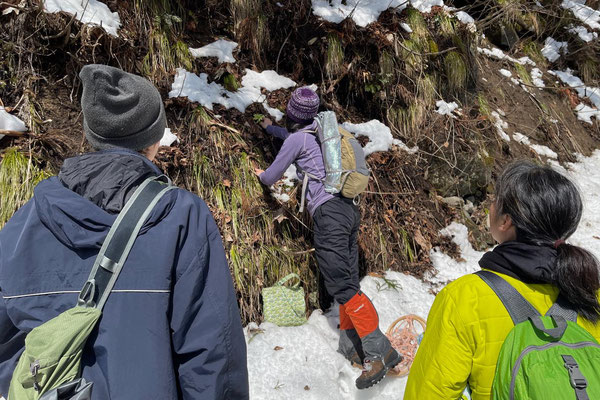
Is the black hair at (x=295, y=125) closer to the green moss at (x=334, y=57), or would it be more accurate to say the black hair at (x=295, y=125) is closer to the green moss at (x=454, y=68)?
the green moss at (x=334, y=57)

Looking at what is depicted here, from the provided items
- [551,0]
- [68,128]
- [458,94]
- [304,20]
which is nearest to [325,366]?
[68,128]

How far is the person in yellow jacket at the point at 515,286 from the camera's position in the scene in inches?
61.3

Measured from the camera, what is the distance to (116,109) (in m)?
1.52

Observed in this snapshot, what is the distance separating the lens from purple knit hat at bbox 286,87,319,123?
→ 3.62 m

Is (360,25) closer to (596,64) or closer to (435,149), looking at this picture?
(435,149)

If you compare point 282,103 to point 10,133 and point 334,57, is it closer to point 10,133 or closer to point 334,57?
point 334,57

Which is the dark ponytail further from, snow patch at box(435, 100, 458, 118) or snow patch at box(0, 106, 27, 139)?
snow patch at box(435, 100, 458, 118)

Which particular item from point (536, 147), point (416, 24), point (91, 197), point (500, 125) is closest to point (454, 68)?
point (416, 24)

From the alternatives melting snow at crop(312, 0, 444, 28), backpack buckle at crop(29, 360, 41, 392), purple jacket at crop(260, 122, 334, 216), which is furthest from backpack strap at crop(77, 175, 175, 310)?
melting snow at crop(312, 0, 444, 28)

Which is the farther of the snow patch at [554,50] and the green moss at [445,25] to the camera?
the snow patch at [554,50]

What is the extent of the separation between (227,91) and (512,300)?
3.96m

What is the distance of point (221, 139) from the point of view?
4.24 meters

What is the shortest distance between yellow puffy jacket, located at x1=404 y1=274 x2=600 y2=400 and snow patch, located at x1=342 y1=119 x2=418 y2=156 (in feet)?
12.7

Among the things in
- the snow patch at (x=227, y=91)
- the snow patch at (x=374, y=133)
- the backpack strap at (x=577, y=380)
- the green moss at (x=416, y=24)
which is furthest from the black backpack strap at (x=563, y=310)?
the green moss at (x=416, y=24)
